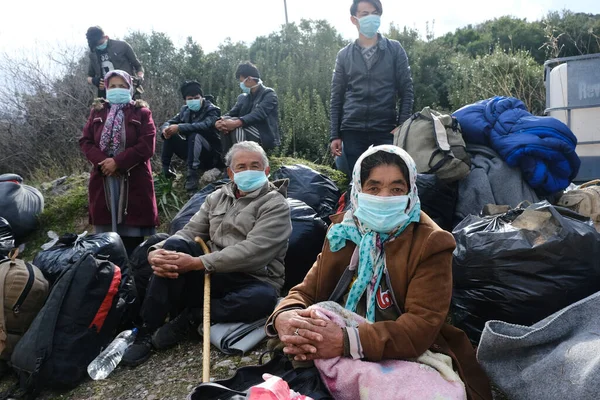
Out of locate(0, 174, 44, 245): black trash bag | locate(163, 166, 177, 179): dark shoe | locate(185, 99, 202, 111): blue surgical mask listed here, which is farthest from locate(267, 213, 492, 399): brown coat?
locate(0, 174, 44, 245): black trash bag

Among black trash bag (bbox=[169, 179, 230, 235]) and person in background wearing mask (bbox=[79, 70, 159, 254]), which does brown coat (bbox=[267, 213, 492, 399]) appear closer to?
black trash bag (bbox=[169, 179, 230, 235])

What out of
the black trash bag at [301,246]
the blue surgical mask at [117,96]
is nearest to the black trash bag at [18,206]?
the blue surgical mask at [117,96]

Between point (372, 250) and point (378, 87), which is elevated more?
point (378, 87)

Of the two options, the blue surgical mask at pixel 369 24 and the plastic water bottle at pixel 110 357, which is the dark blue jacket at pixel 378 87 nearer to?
the blue surgical mask at pixel 369 24

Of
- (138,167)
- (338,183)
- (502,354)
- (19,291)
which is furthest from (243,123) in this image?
(502,354)

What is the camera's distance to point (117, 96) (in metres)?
4.54

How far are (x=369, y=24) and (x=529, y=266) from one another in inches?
102

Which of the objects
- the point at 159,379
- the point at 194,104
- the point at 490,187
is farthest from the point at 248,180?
the point at 194,104

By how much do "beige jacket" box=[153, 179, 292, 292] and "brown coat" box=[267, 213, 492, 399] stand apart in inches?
39.6

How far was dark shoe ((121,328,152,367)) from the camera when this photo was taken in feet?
10.3

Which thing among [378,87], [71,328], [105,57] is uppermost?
[105,57]

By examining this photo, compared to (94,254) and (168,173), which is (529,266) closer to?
(94,254)

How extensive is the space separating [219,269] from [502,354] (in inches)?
68.2

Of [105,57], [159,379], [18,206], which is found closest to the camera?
[159,379]
